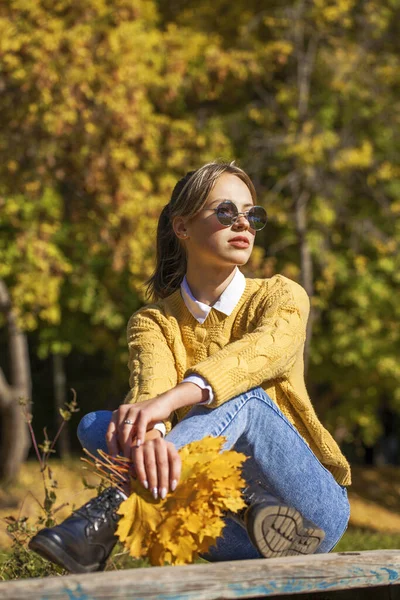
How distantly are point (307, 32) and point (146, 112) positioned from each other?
181 centimetres

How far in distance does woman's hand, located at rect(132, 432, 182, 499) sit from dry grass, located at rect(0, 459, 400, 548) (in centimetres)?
543

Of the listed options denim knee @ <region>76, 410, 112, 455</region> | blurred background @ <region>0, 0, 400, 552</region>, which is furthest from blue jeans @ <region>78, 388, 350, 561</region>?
blurred background @ <region>0, 0, 400, 552</region>

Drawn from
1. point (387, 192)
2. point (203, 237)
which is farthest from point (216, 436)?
point (387, 192)

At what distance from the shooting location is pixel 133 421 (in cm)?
222

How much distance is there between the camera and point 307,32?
8328 mm

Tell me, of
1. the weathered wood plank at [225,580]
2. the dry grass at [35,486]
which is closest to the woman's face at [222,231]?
the weathered wood plank at [225,580]

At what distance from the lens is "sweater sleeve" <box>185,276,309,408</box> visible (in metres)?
2.34

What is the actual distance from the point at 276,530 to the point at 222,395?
0.36 meters

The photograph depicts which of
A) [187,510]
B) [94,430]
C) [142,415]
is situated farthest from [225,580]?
[94,430]

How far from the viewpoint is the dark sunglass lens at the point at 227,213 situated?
8.85 ft

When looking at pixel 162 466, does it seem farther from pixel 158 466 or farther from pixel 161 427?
pixel 161 427

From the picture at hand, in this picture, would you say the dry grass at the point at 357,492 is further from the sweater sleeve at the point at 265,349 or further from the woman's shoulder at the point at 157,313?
the sweater sleeve at the point at 265,349

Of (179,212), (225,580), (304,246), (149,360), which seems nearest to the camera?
(225,580)

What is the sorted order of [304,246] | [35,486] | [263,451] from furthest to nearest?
[35,486] < [304,246] < [263,451]
